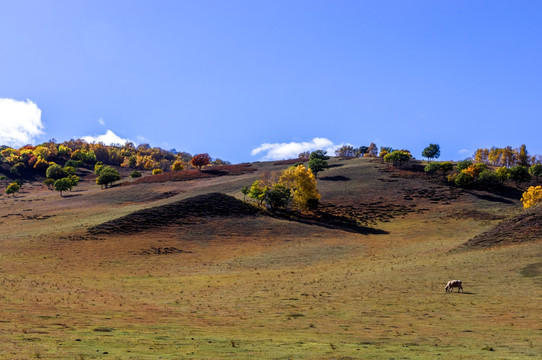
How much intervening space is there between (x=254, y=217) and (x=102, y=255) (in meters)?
39.7

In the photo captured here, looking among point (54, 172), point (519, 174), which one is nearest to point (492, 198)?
point (519, 174)

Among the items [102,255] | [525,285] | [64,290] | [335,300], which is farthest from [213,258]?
[525,285]

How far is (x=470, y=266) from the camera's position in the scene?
155 ft

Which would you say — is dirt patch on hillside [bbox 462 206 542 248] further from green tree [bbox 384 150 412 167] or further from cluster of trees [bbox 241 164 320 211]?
green tree [bbox 384 150 412 167]

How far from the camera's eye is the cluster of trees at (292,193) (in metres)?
103

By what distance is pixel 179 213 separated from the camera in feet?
294

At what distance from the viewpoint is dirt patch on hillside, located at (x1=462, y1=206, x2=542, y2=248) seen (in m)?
58.4

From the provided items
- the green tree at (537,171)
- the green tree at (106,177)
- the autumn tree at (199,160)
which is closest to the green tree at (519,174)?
the green tree at (537,171)

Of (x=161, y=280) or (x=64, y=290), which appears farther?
(x=161, y=280)

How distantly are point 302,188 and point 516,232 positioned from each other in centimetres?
5302

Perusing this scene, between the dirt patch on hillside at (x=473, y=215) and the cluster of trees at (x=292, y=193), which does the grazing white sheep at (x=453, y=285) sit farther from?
the dirt patch on hillside at (x=473, y=215)

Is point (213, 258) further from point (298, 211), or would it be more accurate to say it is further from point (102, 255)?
point (298, 211)

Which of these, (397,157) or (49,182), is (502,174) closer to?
(397,157)

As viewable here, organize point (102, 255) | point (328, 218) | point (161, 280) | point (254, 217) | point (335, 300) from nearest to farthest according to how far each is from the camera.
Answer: point (335, 300), point (161, 280), point (102, 255), point (254, 217), point (328, 218)
